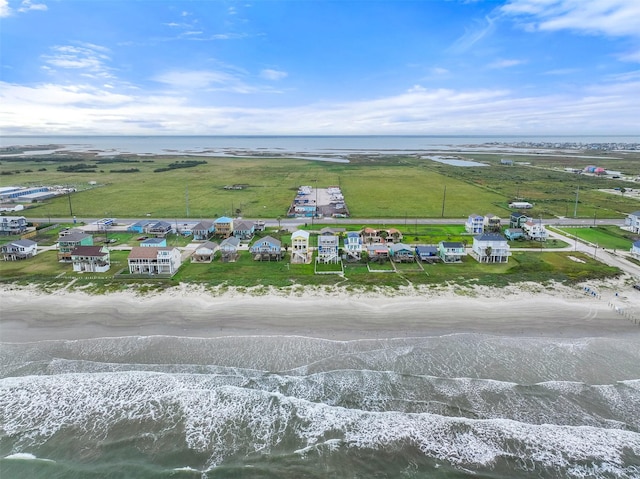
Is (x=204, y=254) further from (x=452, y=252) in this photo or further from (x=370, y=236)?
(x=452, y=252)

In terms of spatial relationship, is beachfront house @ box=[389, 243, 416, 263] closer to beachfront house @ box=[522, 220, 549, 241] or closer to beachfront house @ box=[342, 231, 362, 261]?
beachfront house @ box=[342, 231, 362, 261]

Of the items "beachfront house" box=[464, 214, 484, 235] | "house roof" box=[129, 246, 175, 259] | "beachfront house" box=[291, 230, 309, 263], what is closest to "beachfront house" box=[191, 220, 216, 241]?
"house roof" box=[129, 246, 175, 259]

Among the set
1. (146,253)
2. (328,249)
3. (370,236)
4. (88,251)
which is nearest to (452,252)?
(370,236)

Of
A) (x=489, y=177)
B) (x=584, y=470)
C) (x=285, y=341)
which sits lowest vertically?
(x=584, y=470)

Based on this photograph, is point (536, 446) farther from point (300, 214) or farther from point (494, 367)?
point (300, 214)

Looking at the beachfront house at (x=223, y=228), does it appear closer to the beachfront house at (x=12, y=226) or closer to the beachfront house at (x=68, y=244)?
the beachfront house at (x=68, y=244)

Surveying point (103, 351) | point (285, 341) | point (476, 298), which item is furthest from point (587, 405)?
point (103, 351)
